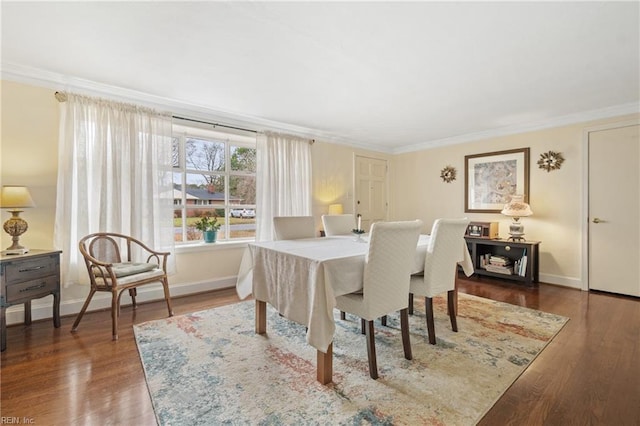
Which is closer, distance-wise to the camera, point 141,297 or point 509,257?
point 141,297

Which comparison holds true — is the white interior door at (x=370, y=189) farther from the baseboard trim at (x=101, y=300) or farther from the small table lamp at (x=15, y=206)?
the small table lamp at (x=15, y=206)

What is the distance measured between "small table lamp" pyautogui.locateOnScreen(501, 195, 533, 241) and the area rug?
1585 millimetres

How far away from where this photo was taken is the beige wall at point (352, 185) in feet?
8.98

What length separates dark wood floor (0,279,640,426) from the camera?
157 cm

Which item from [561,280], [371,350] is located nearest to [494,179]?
[561,280]

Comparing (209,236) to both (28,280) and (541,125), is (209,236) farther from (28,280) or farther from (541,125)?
(541,125)

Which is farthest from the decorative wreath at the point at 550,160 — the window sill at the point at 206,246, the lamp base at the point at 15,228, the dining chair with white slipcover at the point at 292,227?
the lamp base at the point at 15,228

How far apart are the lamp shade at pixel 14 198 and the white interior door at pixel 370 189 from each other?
437 cm

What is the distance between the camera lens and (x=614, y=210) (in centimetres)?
367

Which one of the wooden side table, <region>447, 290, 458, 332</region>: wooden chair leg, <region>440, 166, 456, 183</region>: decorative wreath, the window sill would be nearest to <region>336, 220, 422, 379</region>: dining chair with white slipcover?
<region>447, 290, 458, 332</region>: wooden chair leg

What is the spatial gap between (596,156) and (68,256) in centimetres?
613

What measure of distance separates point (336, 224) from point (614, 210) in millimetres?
3462

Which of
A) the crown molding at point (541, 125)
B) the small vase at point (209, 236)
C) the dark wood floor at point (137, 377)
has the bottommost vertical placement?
the dark wood floor at point (137, 377)

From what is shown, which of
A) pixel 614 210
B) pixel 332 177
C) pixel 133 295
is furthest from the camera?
pixel 332 177
